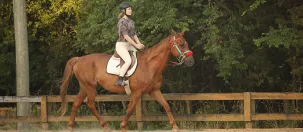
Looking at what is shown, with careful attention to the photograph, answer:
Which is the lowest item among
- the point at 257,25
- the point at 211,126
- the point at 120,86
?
the point at 211,126

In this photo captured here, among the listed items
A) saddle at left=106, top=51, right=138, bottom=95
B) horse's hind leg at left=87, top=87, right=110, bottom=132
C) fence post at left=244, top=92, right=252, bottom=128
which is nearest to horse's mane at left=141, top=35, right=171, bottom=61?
saddle at left=106, top=51, right=138, bottom=95

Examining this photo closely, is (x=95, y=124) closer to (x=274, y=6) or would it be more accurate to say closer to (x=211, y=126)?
(x=211, y=126)

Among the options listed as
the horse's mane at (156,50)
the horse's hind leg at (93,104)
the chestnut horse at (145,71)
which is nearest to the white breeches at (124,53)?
the chestnut horse at (145,71)

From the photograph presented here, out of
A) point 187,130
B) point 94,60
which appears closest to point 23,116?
point 94,60

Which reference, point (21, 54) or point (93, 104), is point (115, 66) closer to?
point (93, 104)

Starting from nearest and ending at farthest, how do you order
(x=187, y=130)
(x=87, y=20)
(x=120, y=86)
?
(x=120, y=86)
(x=187, y=130)
(x=87, y=20)

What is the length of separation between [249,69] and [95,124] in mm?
5224

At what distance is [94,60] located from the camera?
12844 millimetres

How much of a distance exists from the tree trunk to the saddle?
11.5 feet

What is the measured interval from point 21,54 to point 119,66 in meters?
3.91

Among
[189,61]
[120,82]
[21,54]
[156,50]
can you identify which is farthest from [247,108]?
[21,54]

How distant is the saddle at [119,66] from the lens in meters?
12.1

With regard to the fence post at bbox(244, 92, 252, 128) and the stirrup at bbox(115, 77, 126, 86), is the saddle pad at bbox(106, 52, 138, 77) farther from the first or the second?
the fence post at bbox(244, 92, 252, 128)

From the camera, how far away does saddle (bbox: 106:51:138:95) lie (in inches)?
477
